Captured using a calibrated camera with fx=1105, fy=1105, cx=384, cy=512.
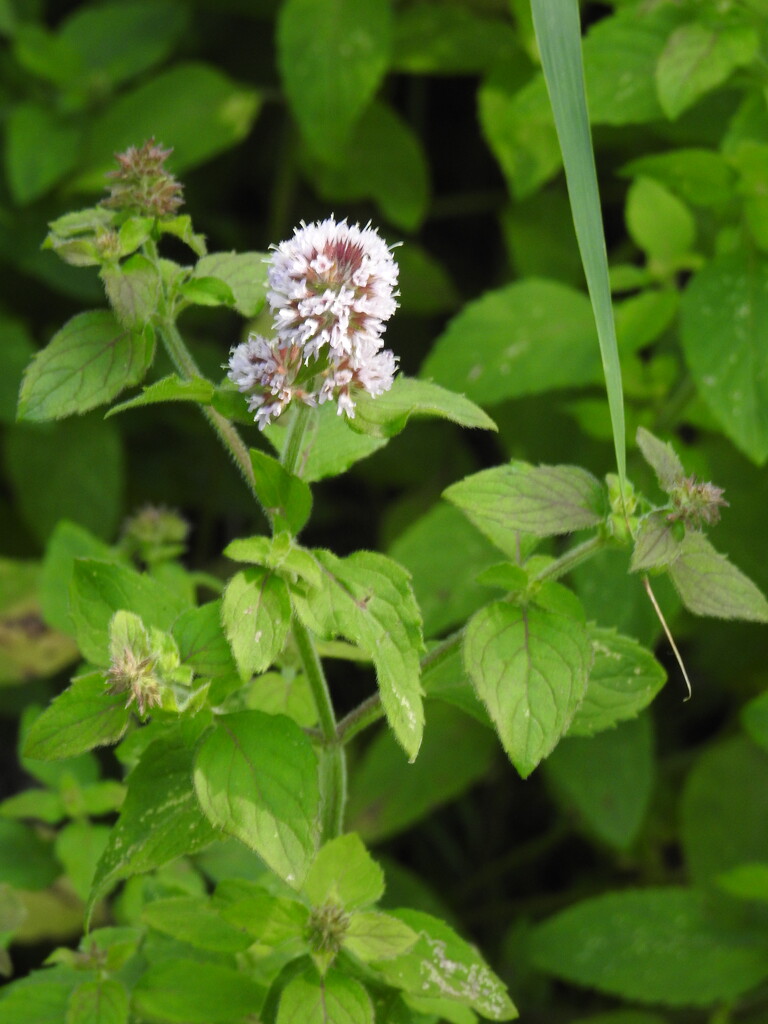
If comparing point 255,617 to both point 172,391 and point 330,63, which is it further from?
point 330,63

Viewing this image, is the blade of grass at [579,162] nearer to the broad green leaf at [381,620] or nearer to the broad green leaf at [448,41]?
the broad green leaf at [381,620]

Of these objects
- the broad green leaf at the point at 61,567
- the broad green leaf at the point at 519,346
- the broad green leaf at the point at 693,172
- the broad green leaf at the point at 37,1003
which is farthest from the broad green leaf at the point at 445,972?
the broad green leaf at the point at 693,172

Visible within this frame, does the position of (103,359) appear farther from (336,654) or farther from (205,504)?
(205,504)

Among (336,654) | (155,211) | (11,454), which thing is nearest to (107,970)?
(336,654)

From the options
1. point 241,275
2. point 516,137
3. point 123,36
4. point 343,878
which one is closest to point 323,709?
point 343,878

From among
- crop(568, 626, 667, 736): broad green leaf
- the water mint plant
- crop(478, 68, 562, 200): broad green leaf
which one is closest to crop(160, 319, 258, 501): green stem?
the water mint plant

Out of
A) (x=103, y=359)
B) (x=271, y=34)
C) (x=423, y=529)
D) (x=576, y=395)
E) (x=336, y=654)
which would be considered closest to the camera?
(x=103, y=359)

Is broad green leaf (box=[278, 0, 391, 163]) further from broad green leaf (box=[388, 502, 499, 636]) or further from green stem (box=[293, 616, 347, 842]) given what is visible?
green stem (box=[293, 616, 347, 842])
